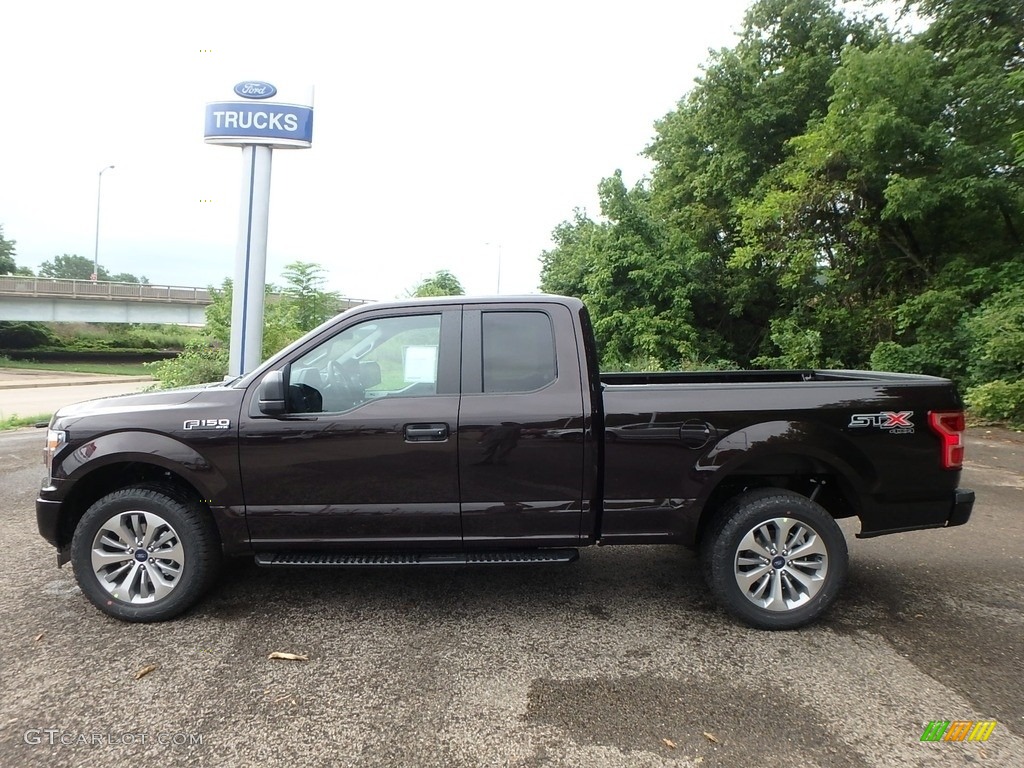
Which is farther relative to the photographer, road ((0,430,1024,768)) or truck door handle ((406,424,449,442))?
truck door handle ((406,424,449,442))

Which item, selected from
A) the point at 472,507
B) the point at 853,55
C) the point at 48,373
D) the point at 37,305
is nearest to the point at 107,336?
the point at 48,373

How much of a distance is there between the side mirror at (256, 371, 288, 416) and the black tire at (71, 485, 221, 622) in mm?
769

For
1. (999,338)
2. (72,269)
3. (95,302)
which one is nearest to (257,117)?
(999,338)

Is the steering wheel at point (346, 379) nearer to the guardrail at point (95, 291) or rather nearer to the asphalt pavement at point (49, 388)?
the asphalt pavement at point (49, 388)

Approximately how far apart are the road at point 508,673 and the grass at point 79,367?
44472 mm

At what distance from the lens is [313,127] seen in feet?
32.1

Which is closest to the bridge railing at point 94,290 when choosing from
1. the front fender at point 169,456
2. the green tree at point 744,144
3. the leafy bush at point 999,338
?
the green tree at point 744,144

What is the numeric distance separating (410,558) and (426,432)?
2.33ft

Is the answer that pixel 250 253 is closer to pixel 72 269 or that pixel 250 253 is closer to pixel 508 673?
pixel 508 673

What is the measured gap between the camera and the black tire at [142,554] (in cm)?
366

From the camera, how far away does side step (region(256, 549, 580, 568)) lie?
3602mm

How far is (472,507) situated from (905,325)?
15898 millimetres

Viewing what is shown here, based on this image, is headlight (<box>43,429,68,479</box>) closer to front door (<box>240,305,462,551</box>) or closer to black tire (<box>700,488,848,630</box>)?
front door (<box>240,305,462,551</box>)

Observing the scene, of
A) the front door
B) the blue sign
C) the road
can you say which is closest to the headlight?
the road
